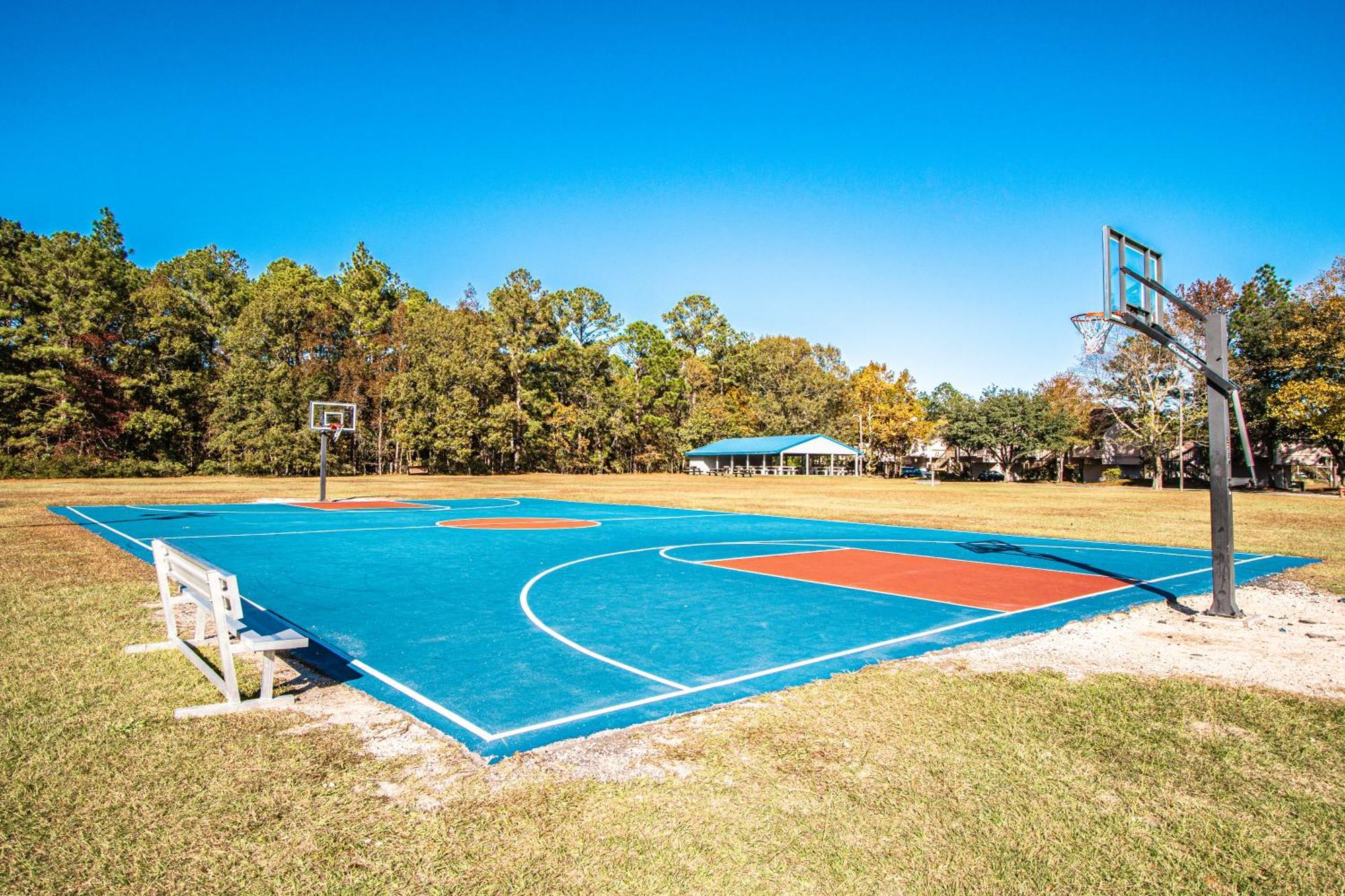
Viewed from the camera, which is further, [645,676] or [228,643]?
[645,676]

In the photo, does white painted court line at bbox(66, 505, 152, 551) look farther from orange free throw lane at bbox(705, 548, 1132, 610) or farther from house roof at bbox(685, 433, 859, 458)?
house roof at bbox(685, 433, 859, 458)

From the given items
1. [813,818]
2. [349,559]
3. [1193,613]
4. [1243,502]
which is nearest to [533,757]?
[813,818]

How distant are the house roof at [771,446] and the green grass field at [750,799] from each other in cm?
6407

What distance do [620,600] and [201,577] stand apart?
4959 millimetres

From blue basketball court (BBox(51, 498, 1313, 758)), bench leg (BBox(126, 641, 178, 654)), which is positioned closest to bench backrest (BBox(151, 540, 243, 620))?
bench leg (BBox(126, 641, 178, 654))

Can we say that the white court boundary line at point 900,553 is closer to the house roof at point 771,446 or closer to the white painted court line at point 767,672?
the white painted court line at point 767,672

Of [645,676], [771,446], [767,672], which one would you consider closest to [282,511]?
[645,676]

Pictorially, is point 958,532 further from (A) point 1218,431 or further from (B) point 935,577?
(A) point 1218,431

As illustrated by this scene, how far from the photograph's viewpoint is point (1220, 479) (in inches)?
344

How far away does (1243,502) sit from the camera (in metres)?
32.8

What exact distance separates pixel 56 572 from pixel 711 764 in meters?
11.5

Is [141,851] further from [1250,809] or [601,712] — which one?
[1250,809]

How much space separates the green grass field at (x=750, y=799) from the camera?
338 centimetres

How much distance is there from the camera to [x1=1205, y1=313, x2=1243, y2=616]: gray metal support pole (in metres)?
8.67
